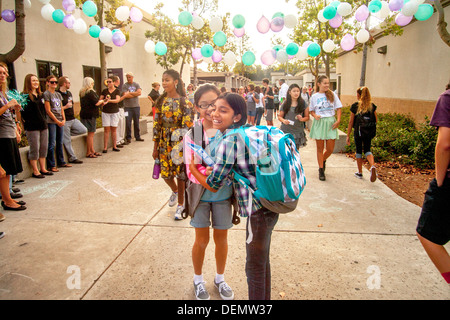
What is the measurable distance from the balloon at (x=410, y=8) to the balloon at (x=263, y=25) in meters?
2.67

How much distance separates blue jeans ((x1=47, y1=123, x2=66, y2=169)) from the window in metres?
4.66

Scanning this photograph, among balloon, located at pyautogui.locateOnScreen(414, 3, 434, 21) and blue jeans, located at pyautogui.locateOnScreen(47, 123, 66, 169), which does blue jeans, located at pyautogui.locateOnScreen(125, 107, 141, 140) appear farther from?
balloon, located at pyautogui.locateOnScreen(414, 3, 434, 21)

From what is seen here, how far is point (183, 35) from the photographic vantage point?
17.2 metres

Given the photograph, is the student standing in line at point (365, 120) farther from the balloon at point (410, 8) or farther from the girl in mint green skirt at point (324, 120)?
the balloon at point (410, 8)

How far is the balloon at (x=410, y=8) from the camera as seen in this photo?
237 inches

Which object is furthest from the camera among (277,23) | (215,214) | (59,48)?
(59,48)

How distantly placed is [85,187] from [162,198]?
149 centimetres

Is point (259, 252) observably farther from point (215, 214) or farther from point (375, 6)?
point (375, 6)

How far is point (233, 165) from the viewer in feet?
6.47

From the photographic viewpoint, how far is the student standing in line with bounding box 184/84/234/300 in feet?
7.61

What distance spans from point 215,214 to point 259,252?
493 mm

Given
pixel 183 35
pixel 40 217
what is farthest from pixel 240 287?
pixel 183 35

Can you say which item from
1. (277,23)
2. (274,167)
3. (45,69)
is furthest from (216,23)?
(45,69)

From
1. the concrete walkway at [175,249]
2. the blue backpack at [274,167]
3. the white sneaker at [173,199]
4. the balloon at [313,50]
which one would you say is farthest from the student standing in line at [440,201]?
the balloon at [313,50]
